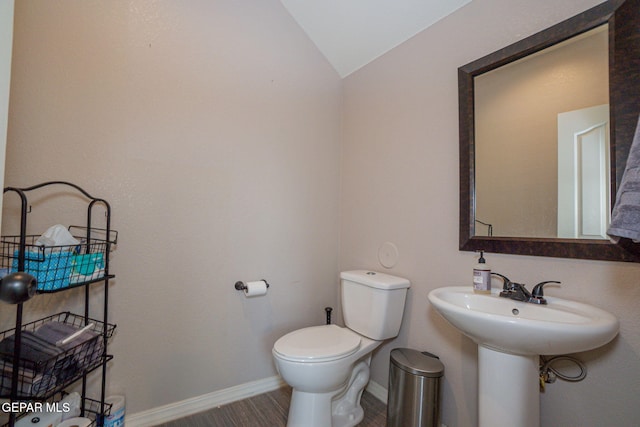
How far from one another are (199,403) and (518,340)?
1.65m

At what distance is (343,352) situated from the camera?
4.52 feet

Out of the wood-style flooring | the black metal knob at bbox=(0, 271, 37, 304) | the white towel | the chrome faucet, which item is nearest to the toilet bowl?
the wood-style flooring

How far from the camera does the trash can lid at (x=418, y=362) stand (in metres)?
A: 1.34

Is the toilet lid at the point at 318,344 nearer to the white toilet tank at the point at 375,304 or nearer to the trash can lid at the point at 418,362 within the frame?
the white toilet tank at the point at 375,304

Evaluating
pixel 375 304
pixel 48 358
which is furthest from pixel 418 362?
pixel 48 358

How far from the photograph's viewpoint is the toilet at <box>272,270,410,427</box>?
1.33m

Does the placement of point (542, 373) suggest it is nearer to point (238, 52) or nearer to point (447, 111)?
point (447, 111)

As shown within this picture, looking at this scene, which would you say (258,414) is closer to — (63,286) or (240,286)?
(240,286)

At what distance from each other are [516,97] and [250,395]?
7.16ft

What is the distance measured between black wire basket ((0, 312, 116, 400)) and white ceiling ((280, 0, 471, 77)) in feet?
7.11

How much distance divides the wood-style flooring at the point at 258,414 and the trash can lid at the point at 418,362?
0.41 meters

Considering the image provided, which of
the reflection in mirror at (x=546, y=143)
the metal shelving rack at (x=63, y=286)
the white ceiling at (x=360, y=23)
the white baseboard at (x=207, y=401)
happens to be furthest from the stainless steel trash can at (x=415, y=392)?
the white ceiling at (x=360, y=23)

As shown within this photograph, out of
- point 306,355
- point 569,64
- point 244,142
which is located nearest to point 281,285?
point 306,355

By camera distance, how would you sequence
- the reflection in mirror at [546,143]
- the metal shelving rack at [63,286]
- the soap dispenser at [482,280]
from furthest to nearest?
the soap dispenser at [482,280] → the reflection in mirror at [546,143] → the metal shelving rack at [63,286]
